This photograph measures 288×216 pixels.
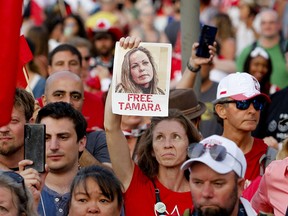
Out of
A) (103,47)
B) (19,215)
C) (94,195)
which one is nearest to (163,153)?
(94,195)

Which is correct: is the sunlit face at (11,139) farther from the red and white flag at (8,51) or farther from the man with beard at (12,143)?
the red and white flag at (8,51)

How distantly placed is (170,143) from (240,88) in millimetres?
1041

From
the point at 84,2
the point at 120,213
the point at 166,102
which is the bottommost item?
the point at 120,213

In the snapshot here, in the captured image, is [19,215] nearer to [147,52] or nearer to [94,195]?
[94,195]

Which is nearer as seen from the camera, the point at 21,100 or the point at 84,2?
the point at 21,100

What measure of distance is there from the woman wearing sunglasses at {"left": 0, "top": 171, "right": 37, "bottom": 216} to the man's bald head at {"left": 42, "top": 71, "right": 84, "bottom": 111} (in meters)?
3.08

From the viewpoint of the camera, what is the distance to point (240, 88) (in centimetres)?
1102

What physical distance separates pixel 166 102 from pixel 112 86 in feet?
1.34

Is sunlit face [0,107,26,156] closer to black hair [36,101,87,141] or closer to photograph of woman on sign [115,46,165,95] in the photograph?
black hair [36,101,87,141]

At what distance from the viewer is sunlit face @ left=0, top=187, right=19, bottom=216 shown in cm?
861

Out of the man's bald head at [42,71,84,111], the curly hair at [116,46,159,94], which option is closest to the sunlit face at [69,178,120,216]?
the curly hair at [116,46,159,94]

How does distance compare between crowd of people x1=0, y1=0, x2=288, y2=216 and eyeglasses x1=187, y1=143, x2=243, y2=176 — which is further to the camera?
crowd of people x1=0, y1=0, x2=288, y2=216

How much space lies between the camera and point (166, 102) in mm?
9930

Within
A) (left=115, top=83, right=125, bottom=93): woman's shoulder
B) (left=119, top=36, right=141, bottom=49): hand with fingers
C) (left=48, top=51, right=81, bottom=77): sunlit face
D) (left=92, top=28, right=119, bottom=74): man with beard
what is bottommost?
(left=115, top=83, right=125, bottom=93): woman's shoulder
